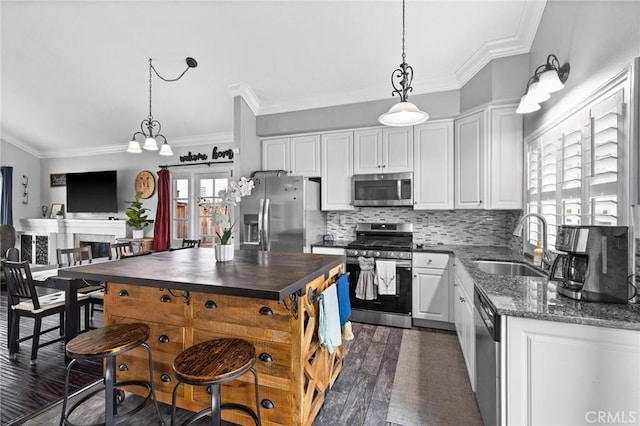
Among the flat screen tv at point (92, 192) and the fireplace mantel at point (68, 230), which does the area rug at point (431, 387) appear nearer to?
the fireplace mantel at point (68, 230)

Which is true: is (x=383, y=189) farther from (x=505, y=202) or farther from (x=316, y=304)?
(x=316, y=304)

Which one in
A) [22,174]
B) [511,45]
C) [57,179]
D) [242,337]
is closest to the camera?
[242,337]

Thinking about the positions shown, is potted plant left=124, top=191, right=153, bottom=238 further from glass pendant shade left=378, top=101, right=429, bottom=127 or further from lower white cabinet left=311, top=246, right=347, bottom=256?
glass pendant shade left=378, top=101, right=429, bottom=127

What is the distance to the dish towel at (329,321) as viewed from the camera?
5.83 feet

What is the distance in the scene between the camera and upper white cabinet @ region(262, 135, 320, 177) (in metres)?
4.07

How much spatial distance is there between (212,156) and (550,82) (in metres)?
4.93

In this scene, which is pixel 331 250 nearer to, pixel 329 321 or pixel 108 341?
pixel 329 321

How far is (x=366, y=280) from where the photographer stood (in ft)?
11.2

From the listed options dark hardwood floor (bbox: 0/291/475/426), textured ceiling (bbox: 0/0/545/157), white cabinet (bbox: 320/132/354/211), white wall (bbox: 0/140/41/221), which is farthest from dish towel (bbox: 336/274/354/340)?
white wall (bbox: 0/140/41/221)

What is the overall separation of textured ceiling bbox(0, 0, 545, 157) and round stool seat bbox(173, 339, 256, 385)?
2953 millimetres

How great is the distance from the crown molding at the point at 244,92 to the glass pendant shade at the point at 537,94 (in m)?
3.19

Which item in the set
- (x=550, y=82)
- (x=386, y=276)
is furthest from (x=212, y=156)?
(x=550, y=82)

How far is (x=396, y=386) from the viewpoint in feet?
7.38

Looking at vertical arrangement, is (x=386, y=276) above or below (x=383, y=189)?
below
